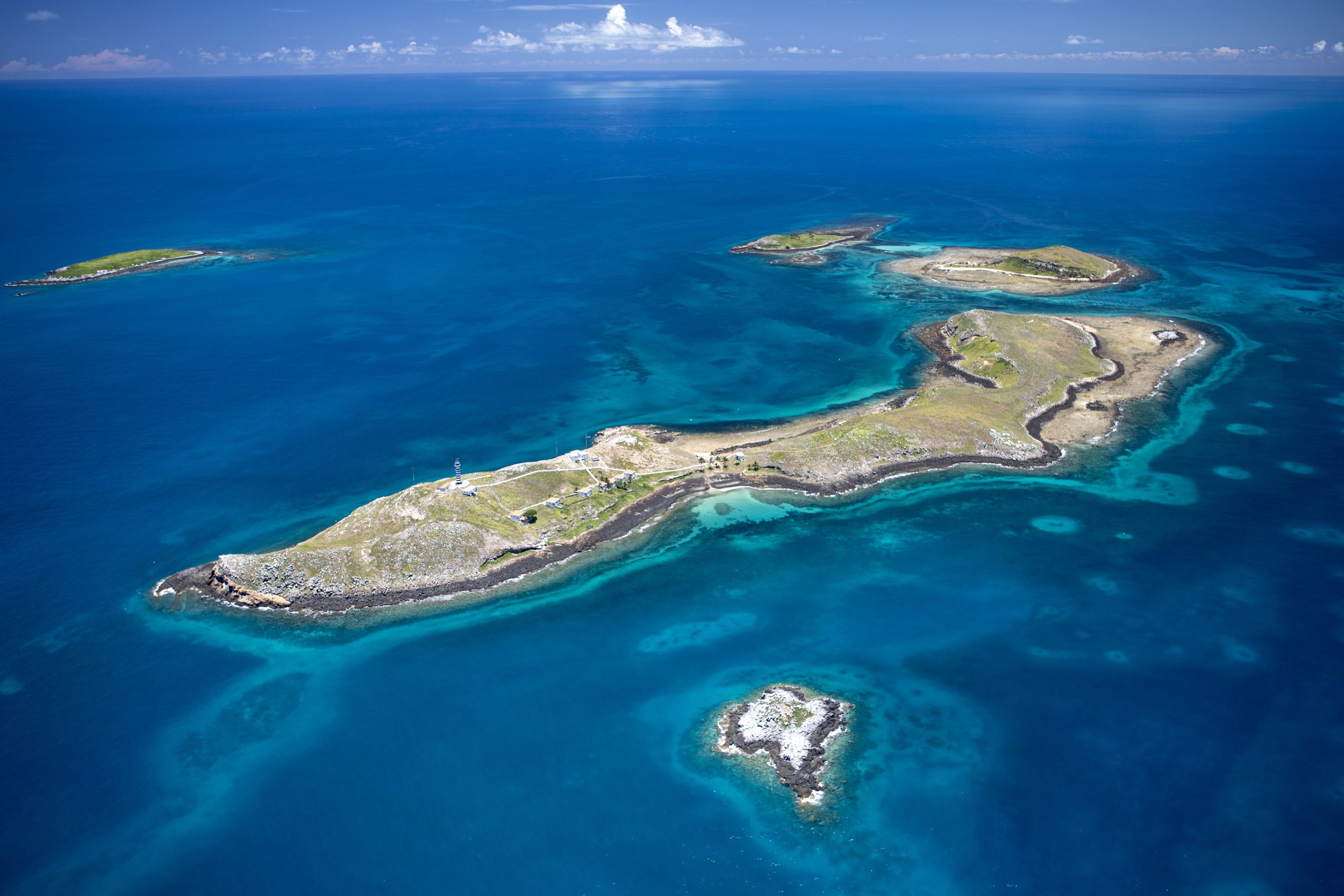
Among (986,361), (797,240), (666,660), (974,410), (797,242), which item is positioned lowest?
(666,660)

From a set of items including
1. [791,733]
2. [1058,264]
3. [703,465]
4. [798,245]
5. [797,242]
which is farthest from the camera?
[797,242]

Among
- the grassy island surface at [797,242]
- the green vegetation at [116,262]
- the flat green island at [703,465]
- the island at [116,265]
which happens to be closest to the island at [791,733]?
the flat green island at [703,465]

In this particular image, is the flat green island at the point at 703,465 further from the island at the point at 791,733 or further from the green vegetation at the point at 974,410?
the island at the point at 791,733

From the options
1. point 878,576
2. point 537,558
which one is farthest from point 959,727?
point 537,558

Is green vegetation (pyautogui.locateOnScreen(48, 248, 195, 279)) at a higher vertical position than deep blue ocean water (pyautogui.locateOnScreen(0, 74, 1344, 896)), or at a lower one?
higher

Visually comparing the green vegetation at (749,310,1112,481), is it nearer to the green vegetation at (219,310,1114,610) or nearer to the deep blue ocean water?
the green vegetation at (219,310,1114,610)

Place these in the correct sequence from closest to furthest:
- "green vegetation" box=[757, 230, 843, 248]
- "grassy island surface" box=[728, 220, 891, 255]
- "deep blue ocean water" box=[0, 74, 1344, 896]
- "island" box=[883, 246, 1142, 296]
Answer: "deep blue ocean water" box=[0, 74, 1344, 896], "island" box=[883, 246, 1142, 296], "grassy island surface" box=[728, 220, 891, 255], "green vegetation" box=[757, 230, 843, 248]

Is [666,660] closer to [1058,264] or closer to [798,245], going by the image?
[1058,264]

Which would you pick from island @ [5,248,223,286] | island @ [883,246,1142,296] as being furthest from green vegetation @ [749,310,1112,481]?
island @ [5,248,223,286]

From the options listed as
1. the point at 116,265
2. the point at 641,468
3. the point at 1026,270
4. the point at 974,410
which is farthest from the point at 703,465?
the point at 116,265
